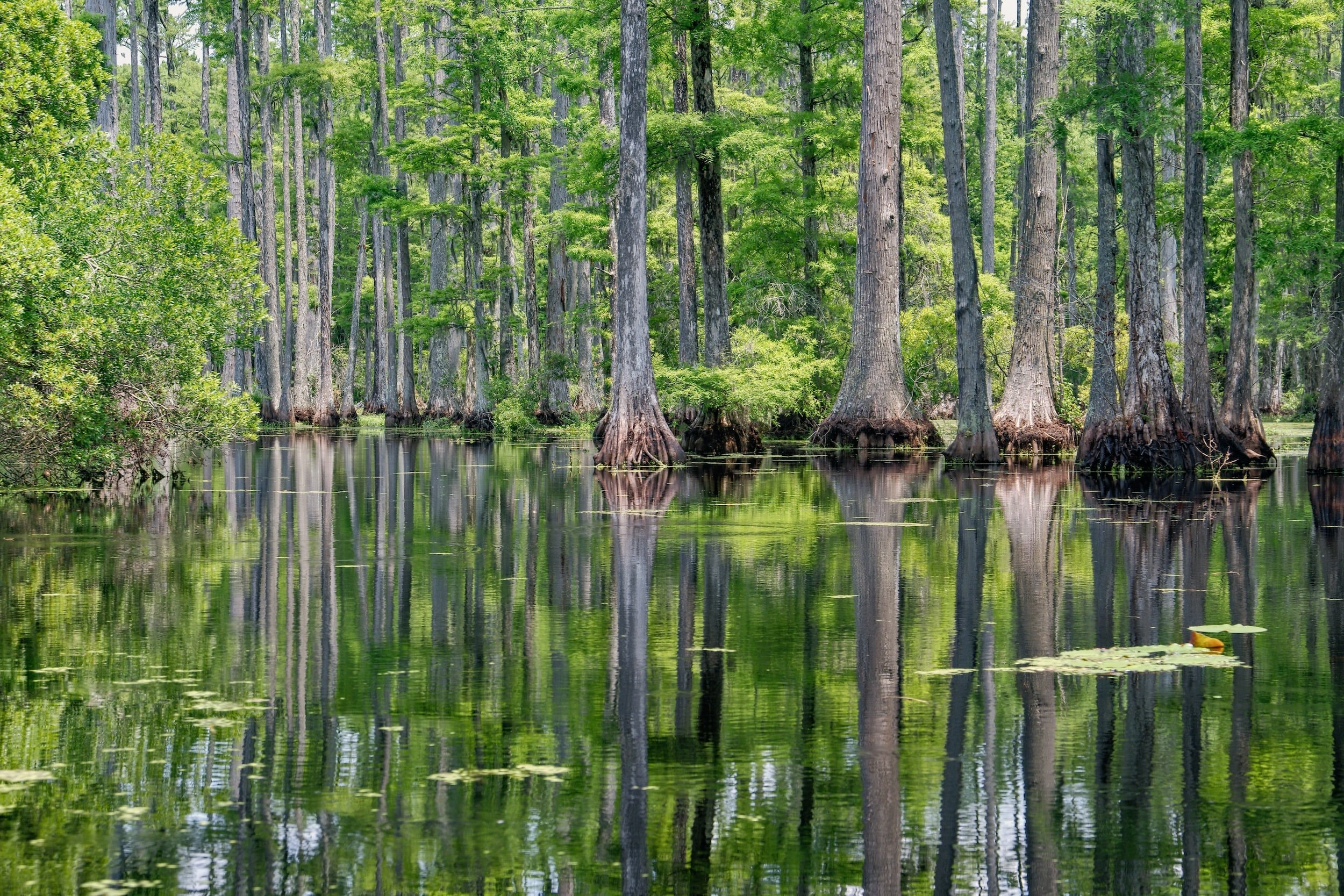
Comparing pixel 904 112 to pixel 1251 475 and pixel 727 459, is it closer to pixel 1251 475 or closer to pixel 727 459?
pixel 727 459

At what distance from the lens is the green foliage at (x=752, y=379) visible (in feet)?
84.7

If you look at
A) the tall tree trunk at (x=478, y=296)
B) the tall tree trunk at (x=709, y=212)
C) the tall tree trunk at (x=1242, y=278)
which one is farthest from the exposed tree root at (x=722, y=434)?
the tall tree trunk at (x=478, y=296)

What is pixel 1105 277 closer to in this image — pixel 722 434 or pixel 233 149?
pixel 722 434

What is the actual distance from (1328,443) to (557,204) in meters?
27.4

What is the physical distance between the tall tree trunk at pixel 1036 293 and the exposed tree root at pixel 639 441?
6365mm

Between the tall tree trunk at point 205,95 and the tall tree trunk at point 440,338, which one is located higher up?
the tall tree trunk at point 205,95

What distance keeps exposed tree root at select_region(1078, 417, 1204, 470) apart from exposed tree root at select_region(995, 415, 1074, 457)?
4067mm


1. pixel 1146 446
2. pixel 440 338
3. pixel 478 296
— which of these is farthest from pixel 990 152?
pixel 1146 446

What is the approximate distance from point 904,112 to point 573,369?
1138cm

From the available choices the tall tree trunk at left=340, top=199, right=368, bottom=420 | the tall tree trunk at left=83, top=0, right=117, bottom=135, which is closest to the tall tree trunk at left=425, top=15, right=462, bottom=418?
the tall tree trunk at left=340, top=199, right=368, bottom=420

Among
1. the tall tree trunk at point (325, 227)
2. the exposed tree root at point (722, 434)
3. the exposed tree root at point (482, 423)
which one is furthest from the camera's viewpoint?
the tall tree trunk at point (325, 227)

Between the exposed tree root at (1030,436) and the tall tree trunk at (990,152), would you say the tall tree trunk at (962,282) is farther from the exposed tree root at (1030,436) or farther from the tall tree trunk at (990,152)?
the tall tree trunk at (990,152)

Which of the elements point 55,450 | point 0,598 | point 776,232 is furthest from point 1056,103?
point 0,598

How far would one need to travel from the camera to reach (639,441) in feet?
73.4
